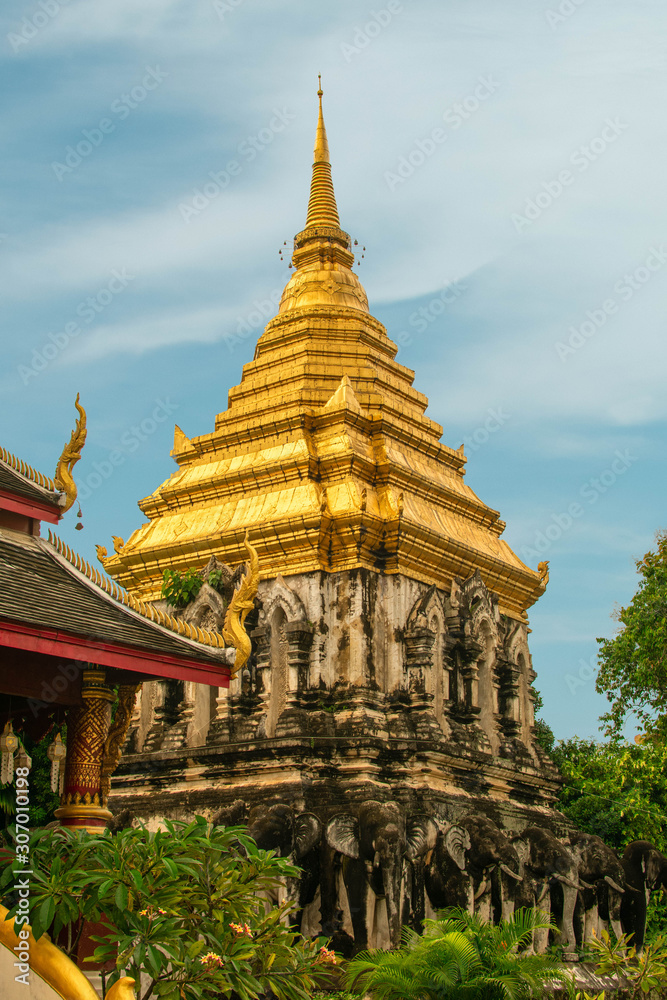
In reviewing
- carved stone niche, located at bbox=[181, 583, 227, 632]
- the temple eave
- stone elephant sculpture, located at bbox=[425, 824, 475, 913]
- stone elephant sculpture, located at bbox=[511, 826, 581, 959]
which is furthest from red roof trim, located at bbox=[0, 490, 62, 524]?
stone elephant sculpture, located at bbox=[511, 826, 581, 959]

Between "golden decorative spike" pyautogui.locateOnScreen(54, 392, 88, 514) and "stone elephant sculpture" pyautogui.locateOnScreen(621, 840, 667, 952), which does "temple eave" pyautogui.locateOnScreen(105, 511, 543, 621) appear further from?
"golden decorative spike" pyautogui.locateOnScreen(54, 392, 88, 514)

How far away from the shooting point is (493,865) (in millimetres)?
16203

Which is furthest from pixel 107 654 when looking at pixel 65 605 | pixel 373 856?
pixel 373 856

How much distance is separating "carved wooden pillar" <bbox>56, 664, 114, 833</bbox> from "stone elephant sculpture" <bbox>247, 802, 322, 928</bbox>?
5.65 meters

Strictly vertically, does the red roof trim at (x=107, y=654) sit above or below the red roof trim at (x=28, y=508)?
below

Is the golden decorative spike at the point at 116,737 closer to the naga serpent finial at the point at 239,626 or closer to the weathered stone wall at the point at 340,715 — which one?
the naga serpent finial at the point at 239,626

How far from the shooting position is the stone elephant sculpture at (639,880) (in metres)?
18.3

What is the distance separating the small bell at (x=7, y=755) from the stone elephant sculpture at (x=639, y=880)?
12336mm

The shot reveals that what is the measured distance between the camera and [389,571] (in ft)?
62.0

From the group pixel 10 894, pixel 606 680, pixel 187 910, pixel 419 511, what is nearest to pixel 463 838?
pixel 419 511

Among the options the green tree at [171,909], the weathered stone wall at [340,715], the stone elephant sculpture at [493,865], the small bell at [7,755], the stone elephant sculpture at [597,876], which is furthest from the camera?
the stone elephant sculpture at [597,876]

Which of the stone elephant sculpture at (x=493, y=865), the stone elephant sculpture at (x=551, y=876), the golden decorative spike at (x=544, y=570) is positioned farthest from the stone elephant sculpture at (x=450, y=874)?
the golden decorative spike at (x=544, y=570)

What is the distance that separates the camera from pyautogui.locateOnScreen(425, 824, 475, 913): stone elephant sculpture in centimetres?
1554

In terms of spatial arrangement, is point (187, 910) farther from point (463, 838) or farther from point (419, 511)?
point (419, 511)
